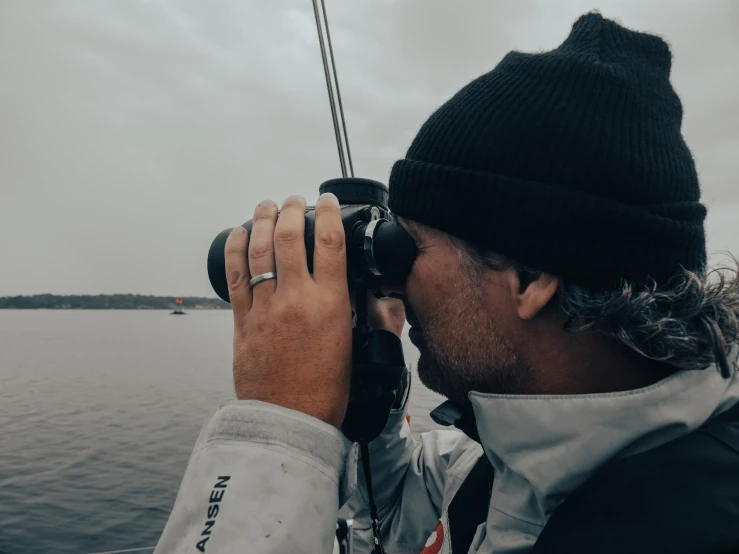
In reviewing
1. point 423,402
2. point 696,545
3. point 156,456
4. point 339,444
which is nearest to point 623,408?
point 696,545

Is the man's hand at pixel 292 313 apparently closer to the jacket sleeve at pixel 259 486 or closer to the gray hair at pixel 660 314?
the jacket sleeve at pixel 259 486

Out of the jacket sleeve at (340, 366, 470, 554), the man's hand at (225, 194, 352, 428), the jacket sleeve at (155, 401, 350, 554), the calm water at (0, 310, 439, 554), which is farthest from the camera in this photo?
the calm water at (0, 310, 439, 554)

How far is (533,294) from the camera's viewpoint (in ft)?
2.97

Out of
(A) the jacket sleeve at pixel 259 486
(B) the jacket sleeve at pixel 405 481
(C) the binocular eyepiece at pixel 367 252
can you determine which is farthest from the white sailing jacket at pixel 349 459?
(B) the jacket sleeve at pixel 405 481

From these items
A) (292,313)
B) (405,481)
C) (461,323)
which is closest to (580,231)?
(461,323)

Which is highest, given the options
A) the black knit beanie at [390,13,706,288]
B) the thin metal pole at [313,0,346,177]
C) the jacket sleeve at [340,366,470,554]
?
the thin metal pole at [313,0,346,177]

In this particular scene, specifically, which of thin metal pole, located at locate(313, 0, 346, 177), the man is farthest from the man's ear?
thin metal pole, located at locate(313, 0, 346, 177)

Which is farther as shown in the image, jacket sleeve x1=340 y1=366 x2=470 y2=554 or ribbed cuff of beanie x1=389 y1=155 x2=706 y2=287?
jacket sleeve x1=340 y1=366 x2=470 y2=554

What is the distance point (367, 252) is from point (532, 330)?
1.09 feet

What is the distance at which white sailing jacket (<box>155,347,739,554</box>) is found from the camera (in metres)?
0.69

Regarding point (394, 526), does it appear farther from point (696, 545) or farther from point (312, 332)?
point (696, 545)

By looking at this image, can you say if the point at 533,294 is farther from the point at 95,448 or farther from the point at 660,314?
the point at 95,448

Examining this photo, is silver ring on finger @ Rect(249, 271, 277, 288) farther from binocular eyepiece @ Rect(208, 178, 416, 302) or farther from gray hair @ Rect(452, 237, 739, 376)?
gray hair @ Rect(452, 237, 739, 376)

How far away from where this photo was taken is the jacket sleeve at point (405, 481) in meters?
1.38
